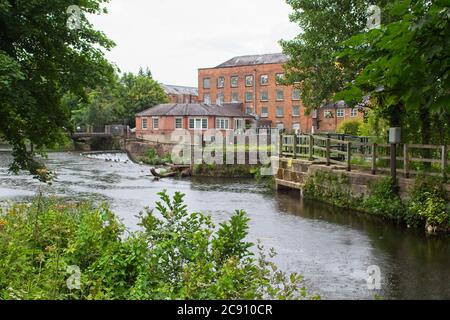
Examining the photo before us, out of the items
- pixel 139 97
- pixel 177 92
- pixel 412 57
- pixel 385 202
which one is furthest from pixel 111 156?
pixel 412 57

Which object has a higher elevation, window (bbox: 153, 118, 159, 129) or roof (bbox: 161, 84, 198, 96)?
roof (bbox: 161, 84, 198, 96)

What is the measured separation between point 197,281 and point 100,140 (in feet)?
210

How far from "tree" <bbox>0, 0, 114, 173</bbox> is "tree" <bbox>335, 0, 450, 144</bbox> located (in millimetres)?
11343

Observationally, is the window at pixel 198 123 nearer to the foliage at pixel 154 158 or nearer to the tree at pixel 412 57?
the foliage at pixel 154 158

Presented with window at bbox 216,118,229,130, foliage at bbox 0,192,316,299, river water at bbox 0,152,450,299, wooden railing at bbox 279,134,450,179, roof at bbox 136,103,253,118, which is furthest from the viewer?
window at bbox 216,118,229,130

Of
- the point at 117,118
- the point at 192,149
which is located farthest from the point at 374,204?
the point at 117,118

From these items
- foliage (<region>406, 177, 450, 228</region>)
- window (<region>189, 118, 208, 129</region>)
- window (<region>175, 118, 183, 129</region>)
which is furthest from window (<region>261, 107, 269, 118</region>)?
foliage (<region>406, 177, 450, 228</region>)

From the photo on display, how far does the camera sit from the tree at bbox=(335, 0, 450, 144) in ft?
13.3

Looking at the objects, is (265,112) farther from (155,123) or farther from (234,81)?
(155,123)

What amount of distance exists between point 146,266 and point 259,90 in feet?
228

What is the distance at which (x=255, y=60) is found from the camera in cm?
7706

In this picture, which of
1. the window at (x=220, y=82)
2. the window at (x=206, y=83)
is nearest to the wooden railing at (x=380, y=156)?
the window at (x=220, y=82)

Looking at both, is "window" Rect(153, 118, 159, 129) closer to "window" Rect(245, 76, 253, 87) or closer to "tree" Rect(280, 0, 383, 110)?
"window" Rect(245, 76, 253, 87)
